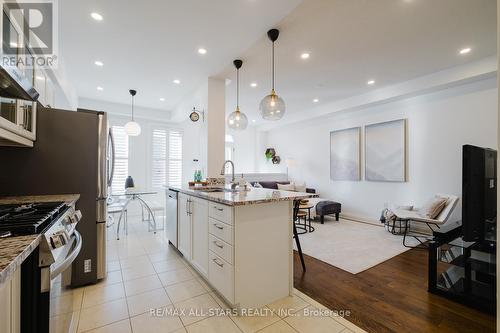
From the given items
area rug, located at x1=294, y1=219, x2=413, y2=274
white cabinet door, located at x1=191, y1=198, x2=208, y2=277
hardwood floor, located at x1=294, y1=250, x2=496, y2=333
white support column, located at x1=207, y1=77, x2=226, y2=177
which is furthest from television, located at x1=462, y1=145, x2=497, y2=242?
white support column, located at x1=207, y1=77, x2=226, y2=177

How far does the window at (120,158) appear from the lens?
212 inches

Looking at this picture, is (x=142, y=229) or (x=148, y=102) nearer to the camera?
(x=142, y=229)

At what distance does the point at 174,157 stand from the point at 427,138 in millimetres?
5877

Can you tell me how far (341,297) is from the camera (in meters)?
2.09

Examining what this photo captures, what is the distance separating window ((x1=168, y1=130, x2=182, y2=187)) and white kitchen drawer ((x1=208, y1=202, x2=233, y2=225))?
4.43m

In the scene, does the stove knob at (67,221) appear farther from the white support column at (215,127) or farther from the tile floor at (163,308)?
the white support column at (215,127)

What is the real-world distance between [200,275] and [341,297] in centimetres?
148

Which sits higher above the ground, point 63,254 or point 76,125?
point 76,125

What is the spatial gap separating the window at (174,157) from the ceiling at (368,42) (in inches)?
112

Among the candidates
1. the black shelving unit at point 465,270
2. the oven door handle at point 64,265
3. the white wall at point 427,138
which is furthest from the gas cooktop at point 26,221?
the white wall at point 427,138

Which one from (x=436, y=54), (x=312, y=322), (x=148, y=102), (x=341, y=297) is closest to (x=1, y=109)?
(x=312, y=322)

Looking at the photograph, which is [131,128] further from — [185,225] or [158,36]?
[185,225]

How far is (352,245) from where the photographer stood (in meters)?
3.45

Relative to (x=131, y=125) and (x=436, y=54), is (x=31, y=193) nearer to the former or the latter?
(x=131, y=125)
